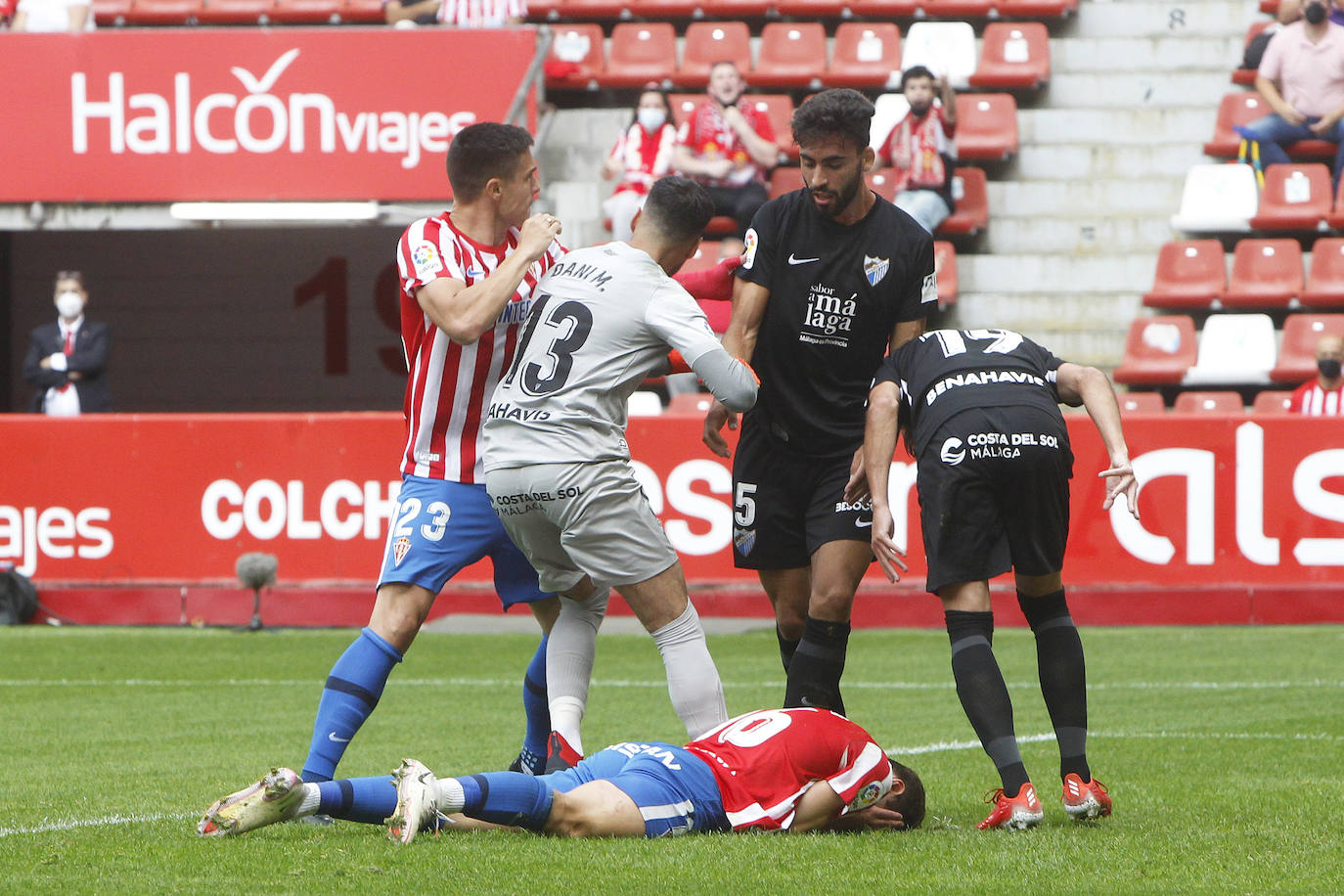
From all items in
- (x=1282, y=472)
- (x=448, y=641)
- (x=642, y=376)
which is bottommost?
(x=448, y=641)

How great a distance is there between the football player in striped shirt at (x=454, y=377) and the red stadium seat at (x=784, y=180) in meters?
10.7

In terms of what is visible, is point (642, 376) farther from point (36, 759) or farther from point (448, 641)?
point (448, 641)

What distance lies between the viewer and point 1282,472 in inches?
482

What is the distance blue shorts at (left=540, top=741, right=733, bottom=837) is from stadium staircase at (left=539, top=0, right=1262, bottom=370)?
38.4ft

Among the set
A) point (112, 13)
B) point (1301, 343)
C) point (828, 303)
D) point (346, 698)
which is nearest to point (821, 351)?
point (828, 303)

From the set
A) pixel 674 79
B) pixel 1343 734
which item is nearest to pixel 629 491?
pixel 1343 734

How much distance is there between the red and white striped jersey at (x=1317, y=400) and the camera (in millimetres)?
13195

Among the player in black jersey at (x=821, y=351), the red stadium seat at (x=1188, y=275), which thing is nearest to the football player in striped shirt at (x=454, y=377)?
the player in black jersey at (x=821, y=351)

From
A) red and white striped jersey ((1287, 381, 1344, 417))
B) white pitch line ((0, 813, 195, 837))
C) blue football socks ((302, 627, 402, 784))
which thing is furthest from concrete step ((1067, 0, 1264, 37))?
white pitch line ((0, 813, 195, 837))

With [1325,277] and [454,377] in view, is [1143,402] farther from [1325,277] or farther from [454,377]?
[454,377]

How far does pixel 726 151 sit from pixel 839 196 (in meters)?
9.91

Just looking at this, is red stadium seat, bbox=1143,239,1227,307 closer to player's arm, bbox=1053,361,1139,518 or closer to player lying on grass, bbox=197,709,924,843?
player's arm, bbox=1053,361,1139,518

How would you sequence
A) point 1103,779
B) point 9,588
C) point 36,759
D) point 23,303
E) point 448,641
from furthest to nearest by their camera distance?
1. point 23,303
2. point 9,588
3. point 448,641
4. point 36,759
5. point 1103,779

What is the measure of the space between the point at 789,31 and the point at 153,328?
831 centimetres
